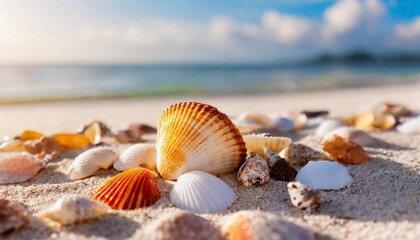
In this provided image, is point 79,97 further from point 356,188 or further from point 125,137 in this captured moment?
point 356,188

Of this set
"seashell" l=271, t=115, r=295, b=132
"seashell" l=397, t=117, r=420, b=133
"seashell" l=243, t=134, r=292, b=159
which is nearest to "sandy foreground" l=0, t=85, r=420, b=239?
"seashell" l=243, t=134, r=292, b=159

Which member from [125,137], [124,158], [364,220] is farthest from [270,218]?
[125,137]

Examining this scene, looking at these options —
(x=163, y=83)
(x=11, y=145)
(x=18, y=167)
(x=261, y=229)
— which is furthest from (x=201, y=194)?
(x=163, y=83)

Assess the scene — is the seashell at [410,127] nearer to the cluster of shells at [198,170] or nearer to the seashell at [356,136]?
the seashell at [356,136]

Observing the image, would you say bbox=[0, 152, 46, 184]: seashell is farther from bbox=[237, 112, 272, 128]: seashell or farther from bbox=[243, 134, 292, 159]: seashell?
bbox=[237, 112, 272, 128]: seashell

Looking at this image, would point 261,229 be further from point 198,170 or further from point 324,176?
point 324,176

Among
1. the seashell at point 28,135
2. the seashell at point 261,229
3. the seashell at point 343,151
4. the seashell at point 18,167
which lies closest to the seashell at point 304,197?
the seashell at point 261,229
